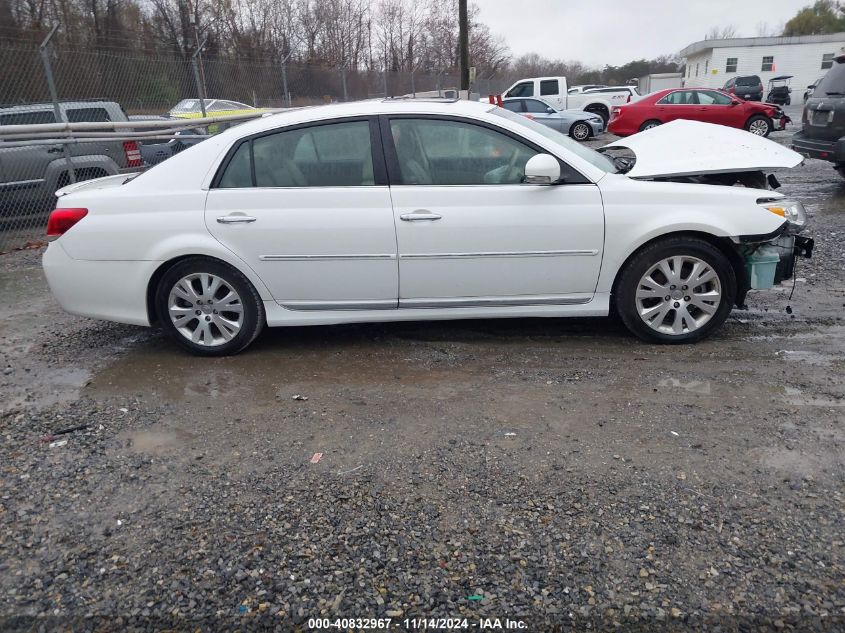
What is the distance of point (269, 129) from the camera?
4453mm

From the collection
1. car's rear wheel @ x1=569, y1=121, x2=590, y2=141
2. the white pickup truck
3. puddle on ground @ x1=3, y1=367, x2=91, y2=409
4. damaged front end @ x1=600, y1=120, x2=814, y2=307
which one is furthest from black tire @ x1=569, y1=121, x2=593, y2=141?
puddle on ground @ x1=3, y1=367, x2=91, y2=409

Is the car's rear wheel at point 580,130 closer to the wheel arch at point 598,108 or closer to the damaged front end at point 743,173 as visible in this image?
the wheel arch at point 598,108

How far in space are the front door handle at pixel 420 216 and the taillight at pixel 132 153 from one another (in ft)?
24.9

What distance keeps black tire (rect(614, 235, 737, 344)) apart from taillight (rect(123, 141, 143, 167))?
8.50m

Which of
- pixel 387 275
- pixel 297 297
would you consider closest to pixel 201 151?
pixel 297 297

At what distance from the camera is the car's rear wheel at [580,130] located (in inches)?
807

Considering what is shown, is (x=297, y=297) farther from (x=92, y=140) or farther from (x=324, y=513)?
(x=92, y=140)

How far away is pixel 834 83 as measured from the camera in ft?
33.0

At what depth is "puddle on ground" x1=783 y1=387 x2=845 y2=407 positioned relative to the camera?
3637 millimetres

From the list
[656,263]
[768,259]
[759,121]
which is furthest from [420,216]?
[759,121]

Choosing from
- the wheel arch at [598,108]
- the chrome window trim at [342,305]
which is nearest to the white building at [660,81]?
the wheel arch at [598,108]

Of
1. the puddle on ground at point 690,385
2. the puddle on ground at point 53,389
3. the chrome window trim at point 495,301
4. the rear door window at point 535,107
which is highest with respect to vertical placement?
the rear door window at point 535,107

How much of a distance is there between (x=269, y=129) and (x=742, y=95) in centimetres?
3608

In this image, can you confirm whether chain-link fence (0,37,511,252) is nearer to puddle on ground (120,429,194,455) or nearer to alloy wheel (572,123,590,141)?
puddle on ground (120,429,194,455)
